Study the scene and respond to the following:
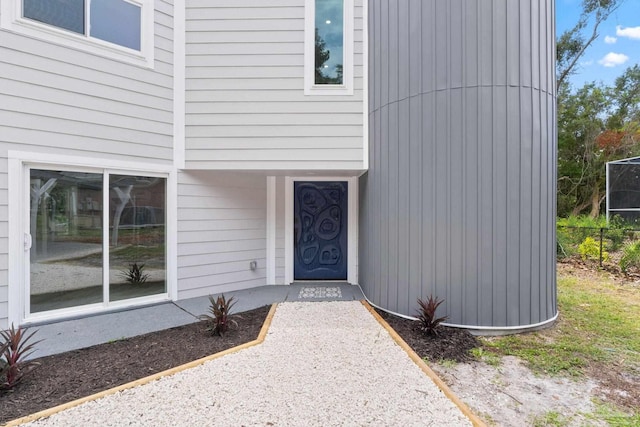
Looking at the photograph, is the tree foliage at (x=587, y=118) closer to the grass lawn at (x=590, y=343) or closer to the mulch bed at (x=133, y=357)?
the grass lawn at (x=590, y=343)

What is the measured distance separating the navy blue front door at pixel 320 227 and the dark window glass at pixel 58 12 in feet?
12.1

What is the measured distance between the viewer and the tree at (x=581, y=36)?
1440 centimetres

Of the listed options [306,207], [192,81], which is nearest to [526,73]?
[306,207]

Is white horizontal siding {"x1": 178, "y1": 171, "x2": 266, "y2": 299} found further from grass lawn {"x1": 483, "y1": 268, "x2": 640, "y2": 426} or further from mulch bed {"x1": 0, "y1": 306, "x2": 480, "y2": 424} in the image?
grass lawn {"x1": 483, "y1": 268, "x2": 640, "y2": 426}

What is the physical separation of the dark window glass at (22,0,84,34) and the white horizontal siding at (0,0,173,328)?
0.25 m

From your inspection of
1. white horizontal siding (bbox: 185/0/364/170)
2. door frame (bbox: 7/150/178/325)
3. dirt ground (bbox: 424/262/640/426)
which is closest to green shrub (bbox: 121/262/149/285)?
door frame (bbox: 7/150/178/325)

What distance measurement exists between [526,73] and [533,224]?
1713mm

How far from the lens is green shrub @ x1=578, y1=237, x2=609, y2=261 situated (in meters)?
7.02

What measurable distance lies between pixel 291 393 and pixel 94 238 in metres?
3.33

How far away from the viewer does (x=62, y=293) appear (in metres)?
3.79

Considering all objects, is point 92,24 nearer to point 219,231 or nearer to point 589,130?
point 219,231

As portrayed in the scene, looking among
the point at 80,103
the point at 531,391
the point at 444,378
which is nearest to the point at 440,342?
the point at 444,378

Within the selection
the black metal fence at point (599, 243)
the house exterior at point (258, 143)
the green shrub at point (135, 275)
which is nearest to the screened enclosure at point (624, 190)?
the black metal fence at point (599, 243)

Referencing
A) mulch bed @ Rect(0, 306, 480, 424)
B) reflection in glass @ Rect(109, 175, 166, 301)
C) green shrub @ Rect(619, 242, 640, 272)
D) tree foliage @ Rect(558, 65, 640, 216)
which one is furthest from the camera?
tree foliage @ Rect(558, 65, 640, 216)
